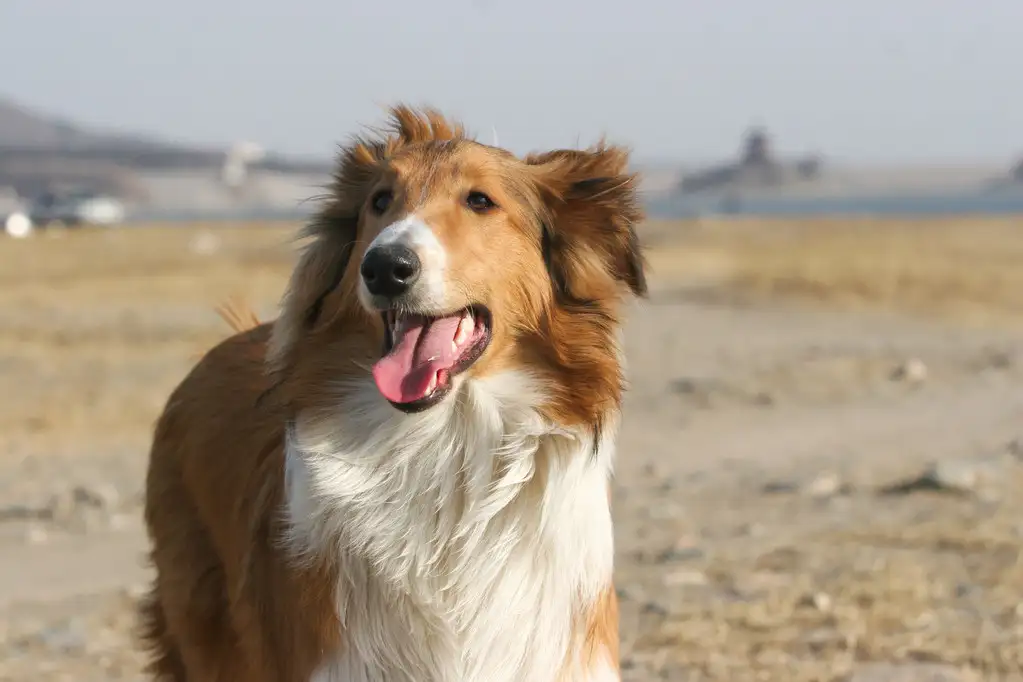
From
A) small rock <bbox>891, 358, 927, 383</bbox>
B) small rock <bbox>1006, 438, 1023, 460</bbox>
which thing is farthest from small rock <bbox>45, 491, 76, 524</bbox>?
small rock <bbox>891, 358, 927, 383</bbox>

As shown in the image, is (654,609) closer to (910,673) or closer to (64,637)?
(910,673)

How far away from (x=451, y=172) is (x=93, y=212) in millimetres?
60544

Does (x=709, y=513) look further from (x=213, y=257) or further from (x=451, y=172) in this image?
(x=213, y=257)

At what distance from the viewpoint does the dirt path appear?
6.33 m

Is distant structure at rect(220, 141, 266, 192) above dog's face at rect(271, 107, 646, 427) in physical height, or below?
below

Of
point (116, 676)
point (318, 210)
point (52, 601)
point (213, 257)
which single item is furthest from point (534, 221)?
point (213, 257)

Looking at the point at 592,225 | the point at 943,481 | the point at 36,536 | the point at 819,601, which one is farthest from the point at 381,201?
the point at 943,481

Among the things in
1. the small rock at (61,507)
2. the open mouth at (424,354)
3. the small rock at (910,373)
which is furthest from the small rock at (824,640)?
the small rock at (910,373)

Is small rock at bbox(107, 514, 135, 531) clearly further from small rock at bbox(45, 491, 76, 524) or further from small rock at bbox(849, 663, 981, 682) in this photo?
small rock at bbox(849, 663, 981, 682)

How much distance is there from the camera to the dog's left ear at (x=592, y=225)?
4.64 m

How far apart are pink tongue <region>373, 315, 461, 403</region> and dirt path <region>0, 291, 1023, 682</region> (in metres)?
0.99

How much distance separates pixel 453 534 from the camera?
4.19m

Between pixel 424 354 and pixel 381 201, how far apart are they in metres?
0.61

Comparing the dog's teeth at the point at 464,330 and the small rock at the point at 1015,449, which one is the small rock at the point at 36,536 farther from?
the small rock at the point at 1015,449
